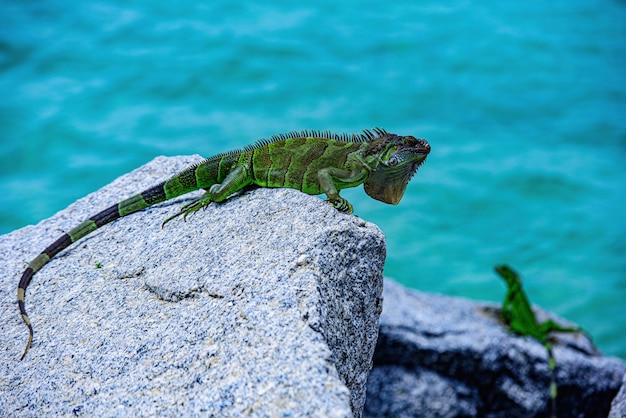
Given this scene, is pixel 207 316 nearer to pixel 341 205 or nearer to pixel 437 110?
pixel 341 205

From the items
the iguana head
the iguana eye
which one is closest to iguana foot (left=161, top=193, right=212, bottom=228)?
the iguana head

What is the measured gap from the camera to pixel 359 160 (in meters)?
3.23

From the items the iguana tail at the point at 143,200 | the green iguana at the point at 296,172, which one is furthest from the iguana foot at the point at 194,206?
the iguana tail at the point at 143,200

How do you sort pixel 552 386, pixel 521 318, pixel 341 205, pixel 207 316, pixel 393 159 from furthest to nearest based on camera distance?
pixel 521 318 < pixel 552 386 < pixel 393 159 < pixel 341 205 < pixel 207 316

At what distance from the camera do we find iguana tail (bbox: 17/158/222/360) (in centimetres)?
344

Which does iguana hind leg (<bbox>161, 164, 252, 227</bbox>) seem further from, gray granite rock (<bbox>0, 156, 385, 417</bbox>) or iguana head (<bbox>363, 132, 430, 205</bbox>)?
iguana head (<bbox>363, 132, 430, 205</bbox>)

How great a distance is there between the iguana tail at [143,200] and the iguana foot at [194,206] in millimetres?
119

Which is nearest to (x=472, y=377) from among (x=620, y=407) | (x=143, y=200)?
(x=620, y=407)

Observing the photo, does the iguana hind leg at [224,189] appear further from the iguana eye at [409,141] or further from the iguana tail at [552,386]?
the iguana tail at [552,386]

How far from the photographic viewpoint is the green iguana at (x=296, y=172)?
3.21m

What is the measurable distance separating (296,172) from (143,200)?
80 centimetres

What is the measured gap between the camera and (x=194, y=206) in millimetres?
3389

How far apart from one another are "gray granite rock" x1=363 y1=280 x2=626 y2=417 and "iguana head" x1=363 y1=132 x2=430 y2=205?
67.5 inches

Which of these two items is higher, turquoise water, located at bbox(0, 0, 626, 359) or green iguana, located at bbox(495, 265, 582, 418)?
turquoise water, located at bbox(0, 0, 626, 359)
